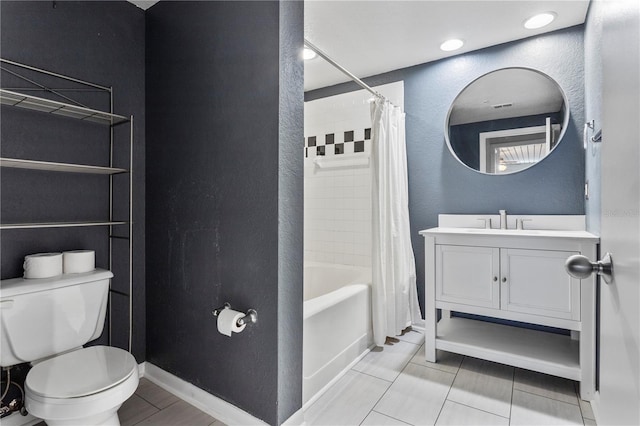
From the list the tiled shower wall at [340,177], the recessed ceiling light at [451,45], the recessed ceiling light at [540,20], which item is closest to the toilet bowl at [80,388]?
the tiled shower wall at [340,177]

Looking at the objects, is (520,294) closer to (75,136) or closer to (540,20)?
(540,20)

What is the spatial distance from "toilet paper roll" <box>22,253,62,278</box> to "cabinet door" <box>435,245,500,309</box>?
6.77 feet

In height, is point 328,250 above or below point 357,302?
above

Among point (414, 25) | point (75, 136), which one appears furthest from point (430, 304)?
point (75, 136)

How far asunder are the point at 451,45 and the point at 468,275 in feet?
5.43

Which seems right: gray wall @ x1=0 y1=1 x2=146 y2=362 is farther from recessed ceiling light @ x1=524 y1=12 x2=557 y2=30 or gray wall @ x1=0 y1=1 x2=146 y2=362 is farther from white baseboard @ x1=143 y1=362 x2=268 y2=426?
recessed ceiling light @ x1=524 y1=12 x2=557 y2=30

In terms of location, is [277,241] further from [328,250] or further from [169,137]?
[328,250]

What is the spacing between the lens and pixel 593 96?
1.84 metres

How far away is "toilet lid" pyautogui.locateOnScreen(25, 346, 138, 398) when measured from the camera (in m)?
1.24

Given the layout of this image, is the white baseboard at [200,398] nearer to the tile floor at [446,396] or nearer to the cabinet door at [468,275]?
the tile floor at [446,396]

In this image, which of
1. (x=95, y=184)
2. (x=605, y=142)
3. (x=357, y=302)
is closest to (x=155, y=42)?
(x=95, y=184)

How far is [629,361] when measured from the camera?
62 centimetres

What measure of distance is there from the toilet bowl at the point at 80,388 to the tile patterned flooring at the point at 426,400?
0.37 metres

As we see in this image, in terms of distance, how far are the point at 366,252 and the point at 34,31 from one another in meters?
2.49
